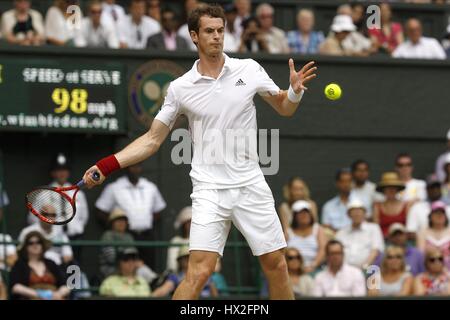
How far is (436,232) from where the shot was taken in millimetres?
15555

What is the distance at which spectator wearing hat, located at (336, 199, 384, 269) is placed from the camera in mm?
15297

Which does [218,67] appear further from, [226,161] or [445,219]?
[445,219]

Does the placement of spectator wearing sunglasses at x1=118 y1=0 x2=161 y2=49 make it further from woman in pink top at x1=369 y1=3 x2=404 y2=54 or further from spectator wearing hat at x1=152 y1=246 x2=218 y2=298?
spectator wearing hat at x1=152 y1=246 x2=218 y2=298

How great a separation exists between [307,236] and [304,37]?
122 inches

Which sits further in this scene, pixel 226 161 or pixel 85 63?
pixel 85 63

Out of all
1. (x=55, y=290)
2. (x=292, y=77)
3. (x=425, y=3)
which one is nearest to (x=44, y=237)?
(x=55, y=290)

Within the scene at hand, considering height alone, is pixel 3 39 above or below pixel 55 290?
above

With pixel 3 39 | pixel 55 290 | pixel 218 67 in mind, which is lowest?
pixel 55 290

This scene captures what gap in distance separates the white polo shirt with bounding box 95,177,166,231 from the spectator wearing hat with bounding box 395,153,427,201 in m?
2.96

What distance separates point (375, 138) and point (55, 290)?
5.17m

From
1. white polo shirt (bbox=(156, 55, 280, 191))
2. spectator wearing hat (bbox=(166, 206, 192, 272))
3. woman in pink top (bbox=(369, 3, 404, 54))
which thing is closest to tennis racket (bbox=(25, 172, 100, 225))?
white polo shirt (bbox=(156, 55, 280, 191))

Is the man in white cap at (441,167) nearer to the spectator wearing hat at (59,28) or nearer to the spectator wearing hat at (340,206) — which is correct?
the spectator wearing hat at (340,206)

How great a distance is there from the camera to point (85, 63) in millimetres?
16000

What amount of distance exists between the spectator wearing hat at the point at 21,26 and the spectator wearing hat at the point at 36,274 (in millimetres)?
2873
